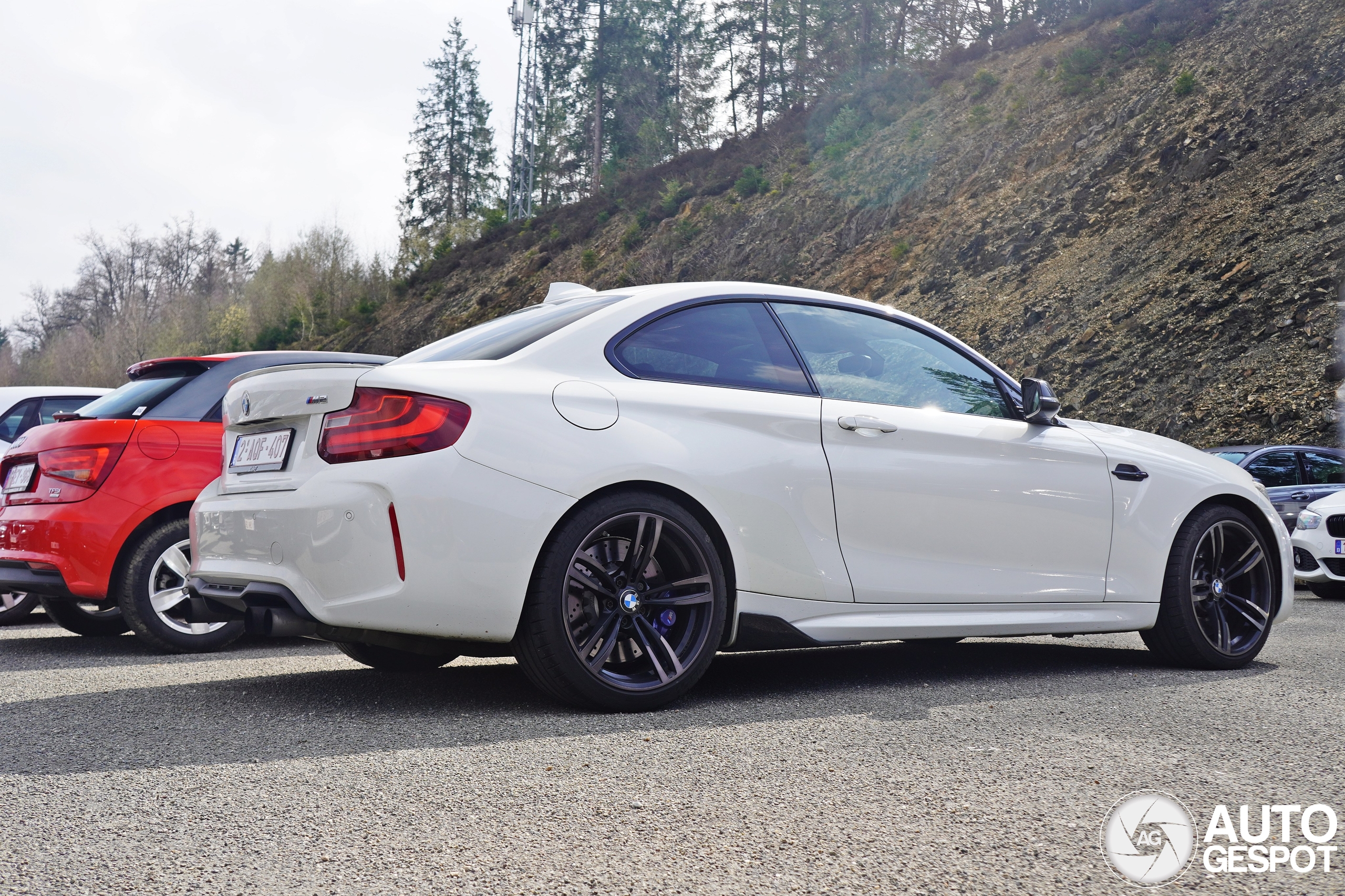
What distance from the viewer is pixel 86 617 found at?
6.64 meters

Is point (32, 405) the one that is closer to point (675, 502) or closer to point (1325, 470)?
point (675, 502)

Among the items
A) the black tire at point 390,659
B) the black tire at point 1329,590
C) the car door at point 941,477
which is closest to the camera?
the car door at point 941,477

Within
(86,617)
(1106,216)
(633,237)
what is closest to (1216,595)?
(86,617)

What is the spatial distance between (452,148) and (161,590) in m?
63.7

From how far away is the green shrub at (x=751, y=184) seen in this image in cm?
3503

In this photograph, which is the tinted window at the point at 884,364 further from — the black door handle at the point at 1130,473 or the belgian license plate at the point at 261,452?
the belgian license plate at the point at 261,452

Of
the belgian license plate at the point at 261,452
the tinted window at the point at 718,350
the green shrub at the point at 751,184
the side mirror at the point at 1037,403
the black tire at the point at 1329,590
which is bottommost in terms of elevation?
the black tire at the point at 1329,590

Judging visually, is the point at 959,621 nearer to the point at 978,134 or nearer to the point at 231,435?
the point at 231,435

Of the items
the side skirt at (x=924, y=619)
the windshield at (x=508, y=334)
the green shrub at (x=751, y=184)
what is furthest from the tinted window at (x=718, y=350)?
the green shrub at (x=751, y=184)

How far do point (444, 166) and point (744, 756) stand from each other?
6639cm

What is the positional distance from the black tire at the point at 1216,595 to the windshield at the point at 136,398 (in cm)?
524

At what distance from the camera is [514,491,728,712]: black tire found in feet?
11.8

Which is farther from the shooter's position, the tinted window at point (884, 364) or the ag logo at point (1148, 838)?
the tinted window at point (884, 364)

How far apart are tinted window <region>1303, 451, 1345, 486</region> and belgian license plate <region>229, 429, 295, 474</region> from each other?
1162cm
